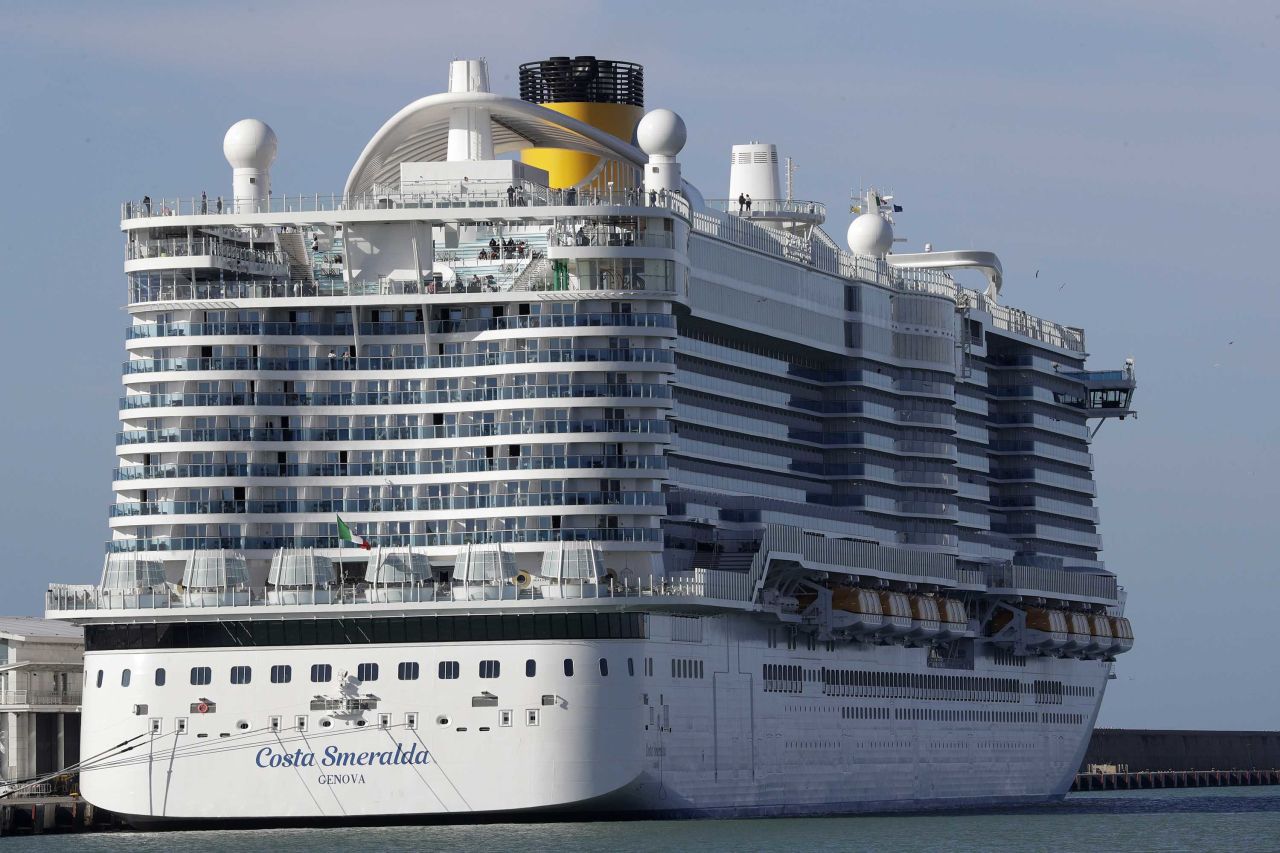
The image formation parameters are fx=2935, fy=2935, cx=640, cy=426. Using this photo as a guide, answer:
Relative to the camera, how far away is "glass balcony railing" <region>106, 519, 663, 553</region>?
77688 mm

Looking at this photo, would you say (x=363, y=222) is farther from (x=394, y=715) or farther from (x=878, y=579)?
(x=878, y=579)

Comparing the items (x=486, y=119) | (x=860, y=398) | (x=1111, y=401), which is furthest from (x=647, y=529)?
(x=1111, y=401)

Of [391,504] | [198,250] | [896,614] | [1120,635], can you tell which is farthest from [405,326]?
[1120,635]

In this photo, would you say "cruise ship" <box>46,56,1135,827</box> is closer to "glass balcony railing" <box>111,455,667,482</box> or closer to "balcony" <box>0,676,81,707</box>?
"glass balcony railing" <box>111,455,667,482</box>

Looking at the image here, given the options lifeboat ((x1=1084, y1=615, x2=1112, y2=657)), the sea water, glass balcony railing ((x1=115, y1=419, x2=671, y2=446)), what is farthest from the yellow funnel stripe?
lifeboat ((x1=1084, y1=615, x2=1112, y2=657))

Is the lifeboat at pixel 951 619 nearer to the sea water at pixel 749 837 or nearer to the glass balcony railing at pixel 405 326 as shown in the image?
the sea water at pixel 749 837

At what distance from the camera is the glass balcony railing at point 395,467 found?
7819 cm

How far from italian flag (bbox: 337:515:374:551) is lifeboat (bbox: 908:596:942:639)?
74.2ft

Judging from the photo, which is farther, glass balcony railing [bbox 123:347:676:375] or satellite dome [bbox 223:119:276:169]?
satellite dome [bbox 223:119:276:169]

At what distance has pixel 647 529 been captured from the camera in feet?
258

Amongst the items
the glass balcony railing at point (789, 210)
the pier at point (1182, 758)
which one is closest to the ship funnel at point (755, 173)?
the glass balcony railing at point (789, 210)

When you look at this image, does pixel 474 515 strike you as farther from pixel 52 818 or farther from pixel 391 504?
pixel 52 818

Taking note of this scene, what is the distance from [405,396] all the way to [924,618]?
22961 mm

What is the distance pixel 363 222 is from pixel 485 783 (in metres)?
16.4
